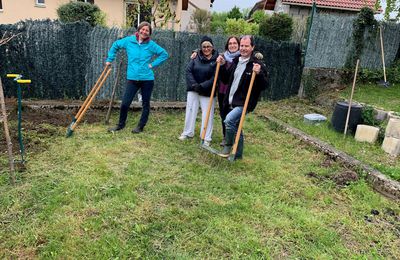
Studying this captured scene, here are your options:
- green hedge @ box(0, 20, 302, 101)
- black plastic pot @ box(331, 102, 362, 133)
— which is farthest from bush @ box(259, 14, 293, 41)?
black plastic pot @ box(331, 102, 362, 133)

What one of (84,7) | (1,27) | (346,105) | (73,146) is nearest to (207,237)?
(73,146)

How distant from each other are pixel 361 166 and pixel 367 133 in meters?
1.41

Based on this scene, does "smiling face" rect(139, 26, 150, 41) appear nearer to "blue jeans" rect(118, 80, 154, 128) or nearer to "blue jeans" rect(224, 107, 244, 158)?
"blue jeans" rect(118, 80, 154, 128)

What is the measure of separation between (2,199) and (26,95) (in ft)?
13.8

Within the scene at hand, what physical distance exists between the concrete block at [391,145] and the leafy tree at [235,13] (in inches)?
892

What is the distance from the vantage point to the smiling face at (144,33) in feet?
17.4

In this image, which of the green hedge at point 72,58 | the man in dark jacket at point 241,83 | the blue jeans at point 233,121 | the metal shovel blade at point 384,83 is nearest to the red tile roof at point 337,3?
the metal shovel blade at point 384,83

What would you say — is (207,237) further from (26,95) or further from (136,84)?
(26,95)

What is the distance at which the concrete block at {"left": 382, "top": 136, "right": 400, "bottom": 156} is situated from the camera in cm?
545

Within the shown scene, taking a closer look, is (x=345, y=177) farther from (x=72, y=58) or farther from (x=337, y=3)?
(x=337, y=3)

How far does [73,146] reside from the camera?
16.2ft

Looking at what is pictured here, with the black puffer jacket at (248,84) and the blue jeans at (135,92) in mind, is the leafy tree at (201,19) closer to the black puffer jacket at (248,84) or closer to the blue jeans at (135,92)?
the blue jeans at (135,92)

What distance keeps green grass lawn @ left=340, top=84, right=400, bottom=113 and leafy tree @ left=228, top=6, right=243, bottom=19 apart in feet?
62.4

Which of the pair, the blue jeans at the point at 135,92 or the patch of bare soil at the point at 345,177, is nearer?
the patch of bare soil at the point at 345,177
